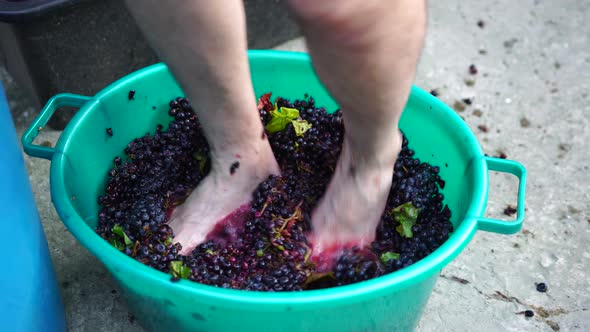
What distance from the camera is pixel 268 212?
3.90 feet

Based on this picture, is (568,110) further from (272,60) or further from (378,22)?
(378,22)

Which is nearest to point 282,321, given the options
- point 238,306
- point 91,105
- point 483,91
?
point 238,306

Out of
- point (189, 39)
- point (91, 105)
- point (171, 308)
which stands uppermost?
point (189, 39)

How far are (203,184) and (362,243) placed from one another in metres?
0.34

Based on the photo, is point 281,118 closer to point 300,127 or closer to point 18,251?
point 300,127

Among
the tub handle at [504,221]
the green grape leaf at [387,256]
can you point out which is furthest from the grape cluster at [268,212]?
the tub handle at [504,221]

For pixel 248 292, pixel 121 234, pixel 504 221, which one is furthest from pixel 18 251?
pixel 504 221

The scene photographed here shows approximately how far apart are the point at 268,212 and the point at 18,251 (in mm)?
454

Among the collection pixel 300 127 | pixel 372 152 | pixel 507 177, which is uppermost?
pixel 372 152

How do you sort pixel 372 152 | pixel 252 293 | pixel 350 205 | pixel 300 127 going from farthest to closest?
pixel 300 127
pixel 350 205
pixel 372 152
pixel 252 293

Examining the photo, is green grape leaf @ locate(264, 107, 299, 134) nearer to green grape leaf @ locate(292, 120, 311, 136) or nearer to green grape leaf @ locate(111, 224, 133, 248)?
green grape leaf @ locate(292, 120, 311, 136)

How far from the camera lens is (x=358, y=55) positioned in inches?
31.2

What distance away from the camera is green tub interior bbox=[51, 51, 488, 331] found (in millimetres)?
922

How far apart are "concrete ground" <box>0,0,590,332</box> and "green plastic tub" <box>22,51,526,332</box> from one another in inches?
6.9
